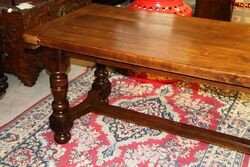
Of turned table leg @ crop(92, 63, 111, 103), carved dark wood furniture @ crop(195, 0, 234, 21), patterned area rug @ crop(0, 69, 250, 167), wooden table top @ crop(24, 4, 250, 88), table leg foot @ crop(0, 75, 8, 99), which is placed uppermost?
wooden table top @ crop(24, 4, 250, 88)

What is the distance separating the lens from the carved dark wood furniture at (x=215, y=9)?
2730mm

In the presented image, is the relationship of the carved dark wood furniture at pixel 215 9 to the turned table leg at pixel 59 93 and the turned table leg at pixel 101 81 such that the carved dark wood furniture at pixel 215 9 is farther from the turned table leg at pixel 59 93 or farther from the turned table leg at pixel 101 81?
the turned table leg at pixel 59 93

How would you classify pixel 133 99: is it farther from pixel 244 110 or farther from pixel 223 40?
pixel 223 40

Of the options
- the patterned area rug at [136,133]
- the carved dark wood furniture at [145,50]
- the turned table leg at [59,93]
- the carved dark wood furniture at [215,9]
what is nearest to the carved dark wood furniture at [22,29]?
the patterned area rug at [136,133]

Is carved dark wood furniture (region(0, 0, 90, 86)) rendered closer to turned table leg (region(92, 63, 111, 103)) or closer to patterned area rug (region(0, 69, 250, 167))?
patterned area rug (region(0, 69, 250, 167))

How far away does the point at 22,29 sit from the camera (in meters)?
2.04

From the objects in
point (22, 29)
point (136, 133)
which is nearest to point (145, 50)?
point (136, 133)

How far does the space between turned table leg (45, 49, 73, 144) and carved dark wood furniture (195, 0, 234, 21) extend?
1696 millimetres

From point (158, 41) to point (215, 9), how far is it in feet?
5.40

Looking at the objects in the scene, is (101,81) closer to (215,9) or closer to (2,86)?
(2,86)

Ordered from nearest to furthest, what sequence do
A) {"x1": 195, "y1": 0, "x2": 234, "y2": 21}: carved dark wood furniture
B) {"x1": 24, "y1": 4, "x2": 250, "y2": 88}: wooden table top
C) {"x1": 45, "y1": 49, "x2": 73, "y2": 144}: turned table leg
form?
{"x1": 24, "y1": 4, "x2": 250, "y2": 88}: wooden table top < {"x1": 45, "y1": 49, "x2": 73, "y2": 144}: turned table leg < {"x1": 195, "y1": 0, "x2": 234, "y2": 21}: carved dark wood furniture

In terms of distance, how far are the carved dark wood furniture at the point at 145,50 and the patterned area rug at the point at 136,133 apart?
0.09 m

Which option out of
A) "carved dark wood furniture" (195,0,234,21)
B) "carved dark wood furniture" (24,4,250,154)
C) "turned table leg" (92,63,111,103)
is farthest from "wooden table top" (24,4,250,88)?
"carved dark wood furniture" (195,0,234,21)

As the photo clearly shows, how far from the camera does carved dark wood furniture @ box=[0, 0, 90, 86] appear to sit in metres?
2.03
